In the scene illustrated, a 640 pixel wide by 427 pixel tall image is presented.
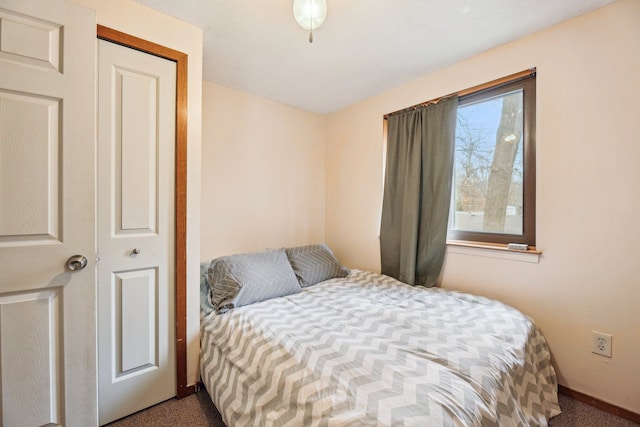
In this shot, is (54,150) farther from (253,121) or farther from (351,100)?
(351,100)

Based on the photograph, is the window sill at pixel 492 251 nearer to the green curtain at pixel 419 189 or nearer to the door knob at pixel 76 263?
the green curtain at pixel 419 189

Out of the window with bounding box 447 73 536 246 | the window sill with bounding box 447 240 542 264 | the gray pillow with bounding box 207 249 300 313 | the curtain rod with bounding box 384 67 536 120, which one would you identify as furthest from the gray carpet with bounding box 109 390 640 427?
the curtain rod with bounding box 384 67 536 120

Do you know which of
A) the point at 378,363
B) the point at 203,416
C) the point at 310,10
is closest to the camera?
the point at 378,363

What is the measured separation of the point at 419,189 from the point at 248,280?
1523 mm

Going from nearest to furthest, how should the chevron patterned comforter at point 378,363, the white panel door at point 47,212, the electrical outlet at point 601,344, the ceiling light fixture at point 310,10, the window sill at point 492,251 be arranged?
1. the chevron patterned comforter at point 378,363
2. the white panel door at point 47,212
3. the ceiling light fixture at point 310,10
4. the electrical outlet at point 601,344
5. the window sill at point 492,251

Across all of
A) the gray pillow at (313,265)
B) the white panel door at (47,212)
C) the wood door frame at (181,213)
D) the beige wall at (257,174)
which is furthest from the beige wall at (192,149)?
the gray pillow at (313,265)

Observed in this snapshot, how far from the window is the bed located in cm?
54

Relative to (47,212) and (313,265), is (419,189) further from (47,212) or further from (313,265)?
(47,212)

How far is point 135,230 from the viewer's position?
1.50 metres

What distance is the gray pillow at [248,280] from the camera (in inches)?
72.6

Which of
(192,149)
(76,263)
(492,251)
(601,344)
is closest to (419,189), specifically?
(492,251)

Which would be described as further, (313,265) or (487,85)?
(313,265)

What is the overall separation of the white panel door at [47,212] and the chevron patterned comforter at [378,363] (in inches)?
26.4

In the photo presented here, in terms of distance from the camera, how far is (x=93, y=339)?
1251mm
